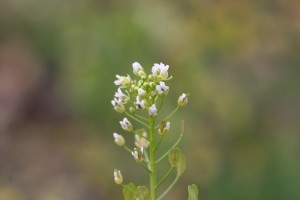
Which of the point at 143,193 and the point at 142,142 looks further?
the point at 142,142

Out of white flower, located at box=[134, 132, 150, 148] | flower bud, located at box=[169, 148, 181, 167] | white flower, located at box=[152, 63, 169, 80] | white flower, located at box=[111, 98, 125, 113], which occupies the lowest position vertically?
flower bud, located at box=[169, 148, 181, 167]

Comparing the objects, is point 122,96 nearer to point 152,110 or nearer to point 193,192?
point 152,110

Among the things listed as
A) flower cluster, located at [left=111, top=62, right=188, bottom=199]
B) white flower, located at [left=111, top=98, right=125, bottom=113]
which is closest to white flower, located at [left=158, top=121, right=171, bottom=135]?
flower cluster, located at [left=111, top=62, right=188, bottom=199]

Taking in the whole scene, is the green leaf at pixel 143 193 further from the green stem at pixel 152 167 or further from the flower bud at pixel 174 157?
the flower bud at pixel 174 157

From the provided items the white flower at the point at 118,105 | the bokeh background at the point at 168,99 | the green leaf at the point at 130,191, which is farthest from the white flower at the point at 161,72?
the bokeh background at the point at 168,99

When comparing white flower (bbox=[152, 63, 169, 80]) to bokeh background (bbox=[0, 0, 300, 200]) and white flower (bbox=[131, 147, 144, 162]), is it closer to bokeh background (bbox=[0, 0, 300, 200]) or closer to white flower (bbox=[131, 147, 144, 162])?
white flower (bbox=[131, 147, 144, 162])

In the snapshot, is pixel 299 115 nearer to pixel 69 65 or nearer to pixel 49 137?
pixel 69 65

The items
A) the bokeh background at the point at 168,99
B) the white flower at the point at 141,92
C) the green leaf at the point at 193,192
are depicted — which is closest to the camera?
the green leaf at the point at 193,192

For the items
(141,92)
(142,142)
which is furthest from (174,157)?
(141,92)

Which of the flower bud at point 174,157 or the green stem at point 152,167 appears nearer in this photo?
the green stem at point 152,167
